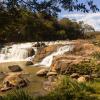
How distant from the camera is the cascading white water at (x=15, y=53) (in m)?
39.9

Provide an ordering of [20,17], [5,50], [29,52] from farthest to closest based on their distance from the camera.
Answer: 1. [5,50]
2. [29,52]
3. [20,17]

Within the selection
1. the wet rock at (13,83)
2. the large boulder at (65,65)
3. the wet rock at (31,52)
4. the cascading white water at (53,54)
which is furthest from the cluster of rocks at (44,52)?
the wet rock at (13,83)

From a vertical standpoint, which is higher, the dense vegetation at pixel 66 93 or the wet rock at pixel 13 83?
the dense vegetation at pixel 66 93

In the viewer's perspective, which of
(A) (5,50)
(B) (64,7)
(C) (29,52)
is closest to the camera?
(B) (64,7)

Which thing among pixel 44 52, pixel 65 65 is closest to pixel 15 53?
pixel 44 52

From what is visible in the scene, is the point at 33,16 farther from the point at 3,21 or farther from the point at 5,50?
the point at 5,50

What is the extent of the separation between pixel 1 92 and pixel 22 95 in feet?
22.7

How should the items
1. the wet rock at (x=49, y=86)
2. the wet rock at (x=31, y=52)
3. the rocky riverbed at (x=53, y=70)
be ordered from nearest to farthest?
the wet rock at (x=49, y=86) → the rocky riverbed at (x=53, y=70) → the wet rock at (x=31, y=52)

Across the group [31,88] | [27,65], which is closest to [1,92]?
[31,88]

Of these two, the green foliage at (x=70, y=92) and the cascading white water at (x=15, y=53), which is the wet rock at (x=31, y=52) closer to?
the cascading white water at (x=15, y=53)

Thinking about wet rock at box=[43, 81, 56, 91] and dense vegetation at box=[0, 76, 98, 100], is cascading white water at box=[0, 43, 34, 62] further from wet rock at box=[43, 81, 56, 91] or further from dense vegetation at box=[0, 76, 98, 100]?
dense vegetation at box=[0, 76, 98, 100]

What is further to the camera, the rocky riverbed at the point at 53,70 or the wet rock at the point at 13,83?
the rocky riverbed at the point at 53,70

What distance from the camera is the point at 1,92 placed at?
19422 millimetres

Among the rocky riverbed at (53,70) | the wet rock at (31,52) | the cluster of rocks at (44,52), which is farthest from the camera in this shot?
→ the wet rock at (31,52)
